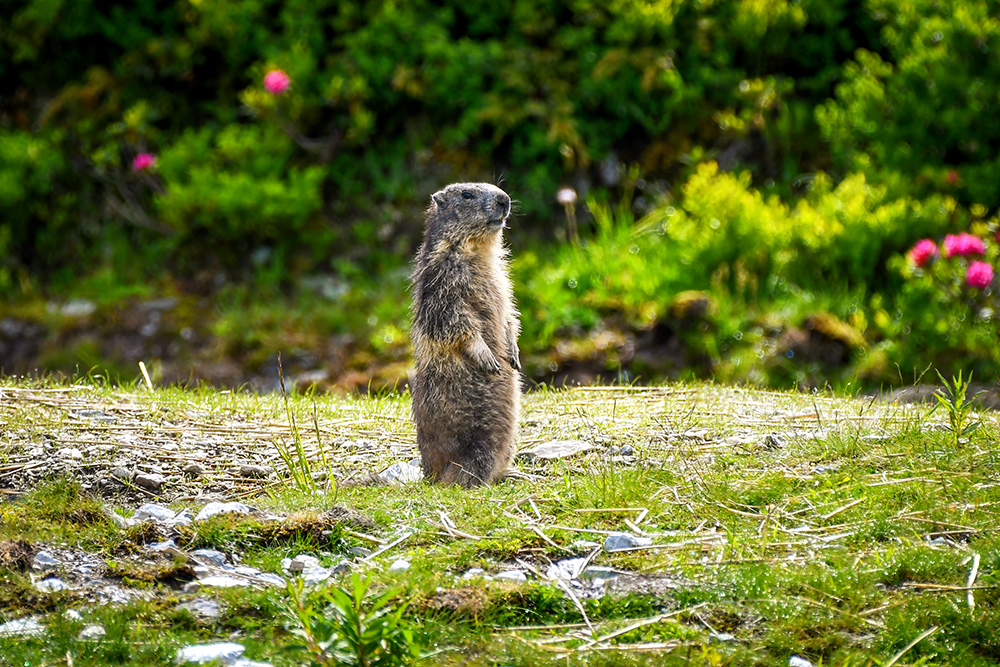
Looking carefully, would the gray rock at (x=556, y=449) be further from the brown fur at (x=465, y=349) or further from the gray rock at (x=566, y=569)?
the gray rock at (x=566, y=569)

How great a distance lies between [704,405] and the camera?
6.63 meters

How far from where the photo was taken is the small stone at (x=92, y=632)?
3.67 metres

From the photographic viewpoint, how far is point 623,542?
4.39m

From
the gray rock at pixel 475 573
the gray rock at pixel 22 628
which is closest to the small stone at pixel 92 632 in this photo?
Result: the gray rock at pixel 22 628

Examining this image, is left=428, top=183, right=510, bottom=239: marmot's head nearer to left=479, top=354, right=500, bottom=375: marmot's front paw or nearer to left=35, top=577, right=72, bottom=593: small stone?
left=479, top=354, right=500, bottom=375: marmot's front paw

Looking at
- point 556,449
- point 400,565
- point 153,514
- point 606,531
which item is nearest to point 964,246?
point 556,449

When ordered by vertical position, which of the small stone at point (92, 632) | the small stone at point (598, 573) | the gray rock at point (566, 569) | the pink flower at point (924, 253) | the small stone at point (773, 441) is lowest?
the small stone at point (598, 573)

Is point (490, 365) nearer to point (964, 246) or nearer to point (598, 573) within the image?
point (598, 573)

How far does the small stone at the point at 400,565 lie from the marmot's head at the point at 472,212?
2.19 metres

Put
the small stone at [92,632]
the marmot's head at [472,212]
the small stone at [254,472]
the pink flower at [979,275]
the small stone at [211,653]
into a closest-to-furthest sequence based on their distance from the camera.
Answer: the small stone at [211,653] < the small stone at [92,632] < the small stone at [254,472] < the marmot's head at [472,212] < the pink flower at [979,275]

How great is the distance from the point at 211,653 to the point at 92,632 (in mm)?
447

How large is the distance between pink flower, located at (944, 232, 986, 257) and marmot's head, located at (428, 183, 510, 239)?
13.8 ft

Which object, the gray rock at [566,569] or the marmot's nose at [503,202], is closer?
the gray rock at [566,569]

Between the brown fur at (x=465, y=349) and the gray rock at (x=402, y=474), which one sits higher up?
the brown fur at (x=465, y=349)
